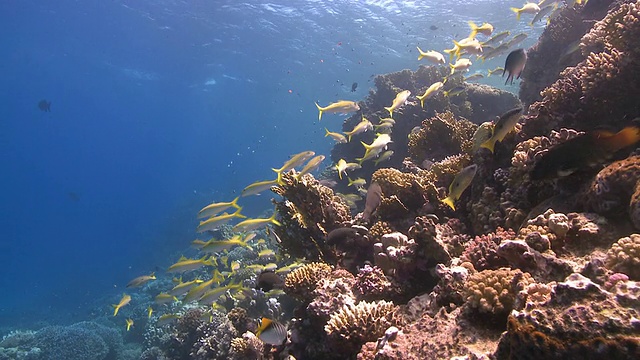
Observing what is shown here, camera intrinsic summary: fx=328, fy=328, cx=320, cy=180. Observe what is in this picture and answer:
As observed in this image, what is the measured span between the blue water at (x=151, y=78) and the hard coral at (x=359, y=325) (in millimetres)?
22998

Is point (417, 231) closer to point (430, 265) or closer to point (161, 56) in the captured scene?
point (430, 265)

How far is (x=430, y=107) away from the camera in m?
11.5

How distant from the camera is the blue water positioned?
27170mm

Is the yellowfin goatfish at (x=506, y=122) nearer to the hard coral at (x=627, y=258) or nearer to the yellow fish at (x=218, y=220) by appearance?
the hard coral at (x=627, y=258)

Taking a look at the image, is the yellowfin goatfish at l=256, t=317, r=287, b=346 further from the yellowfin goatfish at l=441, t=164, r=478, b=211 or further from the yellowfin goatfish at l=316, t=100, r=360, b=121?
the yellowfin goatfish at l=316, t=100, r=360, b=121

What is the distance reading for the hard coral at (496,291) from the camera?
2.48 m

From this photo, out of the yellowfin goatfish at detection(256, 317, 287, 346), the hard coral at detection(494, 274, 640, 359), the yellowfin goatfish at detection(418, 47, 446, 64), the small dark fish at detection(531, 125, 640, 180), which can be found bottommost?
the yellowfin goatfish at detection(256, 317, 287, 346)

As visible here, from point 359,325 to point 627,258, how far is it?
7.66 feet

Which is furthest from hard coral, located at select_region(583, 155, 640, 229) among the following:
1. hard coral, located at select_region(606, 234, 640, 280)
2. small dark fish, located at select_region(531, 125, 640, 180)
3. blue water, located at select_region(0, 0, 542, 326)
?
blue water, located at select_region(0, 0, 542, 326)

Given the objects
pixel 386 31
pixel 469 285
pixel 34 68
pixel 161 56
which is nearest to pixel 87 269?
pixel 34 68

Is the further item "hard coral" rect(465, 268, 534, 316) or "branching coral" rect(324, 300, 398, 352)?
"branching coral" rect(324, 300, 398, 352)

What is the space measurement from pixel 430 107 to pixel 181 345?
1113 cm

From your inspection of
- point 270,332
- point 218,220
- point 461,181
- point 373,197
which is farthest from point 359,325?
point 218,220

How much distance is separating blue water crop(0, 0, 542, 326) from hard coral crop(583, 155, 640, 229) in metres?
23.4
